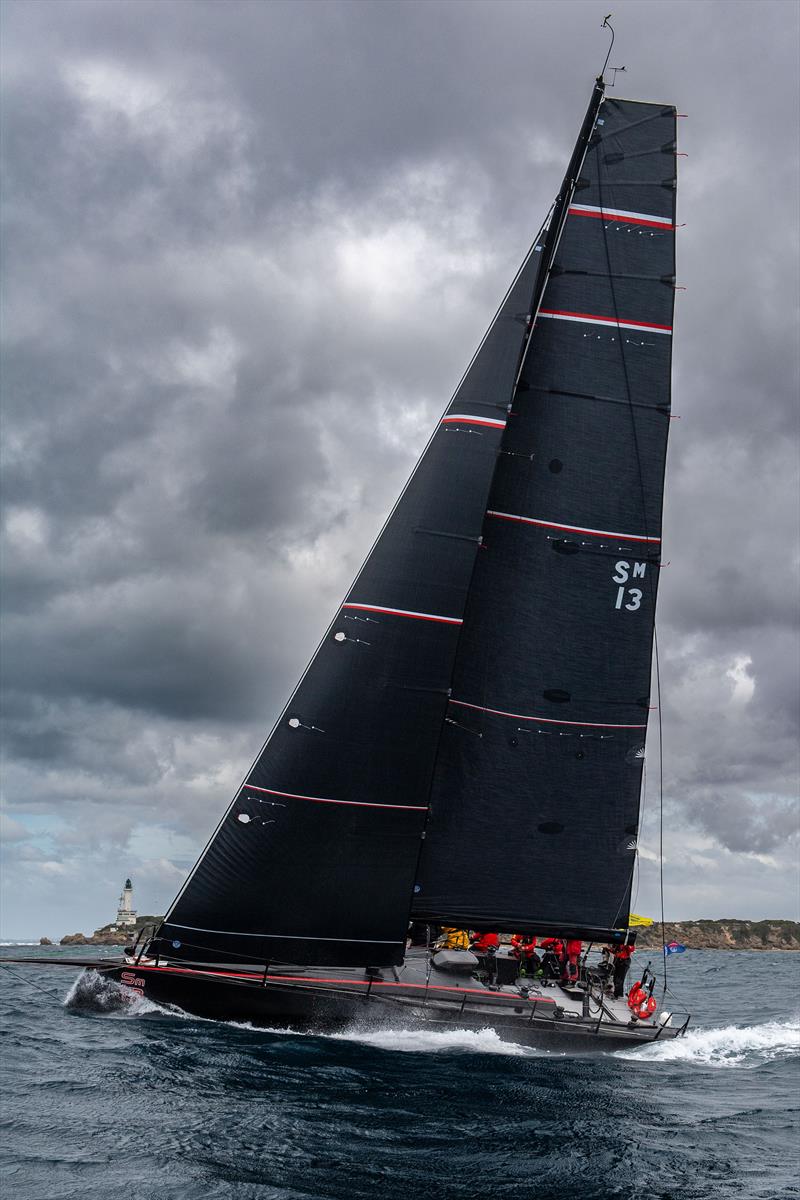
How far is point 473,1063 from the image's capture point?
17859 millimetres

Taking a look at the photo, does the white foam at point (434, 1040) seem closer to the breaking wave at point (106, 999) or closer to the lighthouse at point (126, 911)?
the breaking wave at point (106, 999)

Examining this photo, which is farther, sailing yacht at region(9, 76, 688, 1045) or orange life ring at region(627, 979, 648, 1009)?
orange life ring at region(627, 979, 648, 1009)

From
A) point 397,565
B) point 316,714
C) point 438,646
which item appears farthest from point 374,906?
point 397,565

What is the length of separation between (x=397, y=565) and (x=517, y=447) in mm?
4101

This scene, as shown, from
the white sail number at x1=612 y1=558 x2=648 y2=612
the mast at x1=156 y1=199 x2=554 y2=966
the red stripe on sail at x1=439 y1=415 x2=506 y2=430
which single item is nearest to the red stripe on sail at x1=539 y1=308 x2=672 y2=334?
the red stripe on sail at x1=439 y1=415 x2=506 y2=430

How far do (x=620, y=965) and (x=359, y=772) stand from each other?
8.37 m

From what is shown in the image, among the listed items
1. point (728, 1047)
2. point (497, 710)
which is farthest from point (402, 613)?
point (728, 1047)

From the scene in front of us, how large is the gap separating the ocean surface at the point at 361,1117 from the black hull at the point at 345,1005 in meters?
0.26

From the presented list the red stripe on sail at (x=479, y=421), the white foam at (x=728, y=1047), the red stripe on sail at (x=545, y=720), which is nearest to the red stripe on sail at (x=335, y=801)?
the red stripe on sail at (x=545, y=720)

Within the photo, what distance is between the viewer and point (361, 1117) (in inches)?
546

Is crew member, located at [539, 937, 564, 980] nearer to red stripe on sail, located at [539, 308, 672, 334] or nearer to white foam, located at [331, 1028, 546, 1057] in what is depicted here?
white foam, located at [331, 1028, 546, 1057]

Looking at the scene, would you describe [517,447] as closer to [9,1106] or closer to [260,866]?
[260,866]

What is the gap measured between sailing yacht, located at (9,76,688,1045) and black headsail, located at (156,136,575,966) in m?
0.04

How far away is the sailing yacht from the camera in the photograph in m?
19.0
